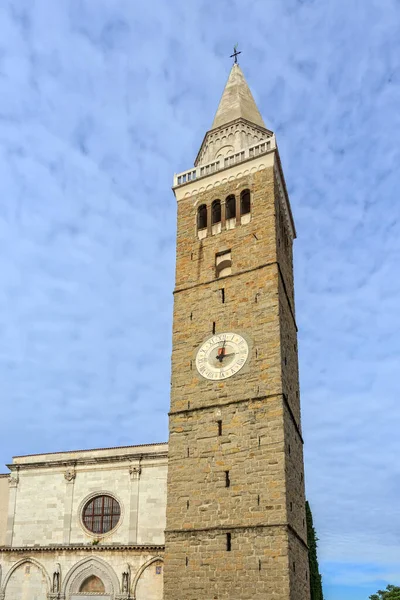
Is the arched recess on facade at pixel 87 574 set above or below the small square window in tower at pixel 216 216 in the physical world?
below

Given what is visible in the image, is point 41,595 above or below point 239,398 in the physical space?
below

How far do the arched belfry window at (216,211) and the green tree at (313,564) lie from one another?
15.4 meters

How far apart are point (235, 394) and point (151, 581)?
10130 millimetres

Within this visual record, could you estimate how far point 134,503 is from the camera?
2883 cm

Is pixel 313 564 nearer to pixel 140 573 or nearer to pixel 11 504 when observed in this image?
pixel 140 573

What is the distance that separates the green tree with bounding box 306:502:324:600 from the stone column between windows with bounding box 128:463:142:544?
866 centimetres

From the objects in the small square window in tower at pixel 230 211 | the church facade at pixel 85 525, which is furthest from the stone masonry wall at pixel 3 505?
the small square window in tower at pixel 230 211

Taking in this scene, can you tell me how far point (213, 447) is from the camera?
22828 mm

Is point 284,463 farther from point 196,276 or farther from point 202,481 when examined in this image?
point 196,276

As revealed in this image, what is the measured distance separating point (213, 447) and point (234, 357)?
364 cm

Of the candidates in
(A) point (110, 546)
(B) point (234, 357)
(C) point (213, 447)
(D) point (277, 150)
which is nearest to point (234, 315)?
(B) point (234, 357)

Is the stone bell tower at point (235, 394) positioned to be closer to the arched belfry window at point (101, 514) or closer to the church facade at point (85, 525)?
the church facade at point (85, 525)

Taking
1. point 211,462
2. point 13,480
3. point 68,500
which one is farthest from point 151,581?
point 13,480

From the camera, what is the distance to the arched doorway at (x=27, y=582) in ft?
93.5
